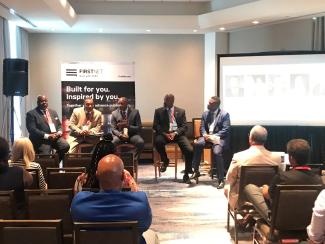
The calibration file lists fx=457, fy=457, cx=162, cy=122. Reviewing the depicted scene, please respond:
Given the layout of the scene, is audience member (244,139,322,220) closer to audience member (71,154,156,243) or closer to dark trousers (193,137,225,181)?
audience member (71,154,156,243)

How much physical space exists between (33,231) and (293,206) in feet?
5.92

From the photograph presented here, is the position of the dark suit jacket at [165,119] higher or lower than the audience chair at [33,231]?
higher

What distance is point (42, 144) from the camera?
7.11 metres

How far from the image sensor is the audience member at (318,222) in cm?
241

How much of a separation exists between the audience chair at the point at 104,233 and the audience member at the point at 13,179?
1.21 m

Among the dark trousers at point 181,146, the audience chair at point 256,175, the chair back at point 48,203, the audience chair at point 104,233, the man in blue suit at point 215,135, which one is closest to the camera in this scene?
the audience chair at point 104,233

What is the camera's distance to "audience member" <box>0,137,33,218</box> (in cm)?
343

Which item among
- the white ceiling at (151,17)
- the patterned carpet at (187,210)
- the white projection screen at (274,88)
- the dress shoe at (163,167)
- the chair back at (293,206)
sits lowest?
the patterned carpet at (187,210)

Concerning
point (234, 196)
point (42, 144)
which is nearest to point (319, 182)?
point (234, 196)

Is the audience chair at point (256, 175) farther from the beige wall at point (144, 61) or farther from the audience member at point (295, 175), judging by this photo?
the beige wall at point (144, 61)

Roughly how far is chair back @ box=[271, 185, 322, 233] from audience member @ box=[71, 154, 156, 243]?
3.66ft

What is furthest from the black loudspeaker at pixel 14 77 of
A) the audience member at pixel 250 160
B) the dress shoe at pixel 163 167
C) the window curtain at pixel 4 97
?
the audience member at pixel 250 160

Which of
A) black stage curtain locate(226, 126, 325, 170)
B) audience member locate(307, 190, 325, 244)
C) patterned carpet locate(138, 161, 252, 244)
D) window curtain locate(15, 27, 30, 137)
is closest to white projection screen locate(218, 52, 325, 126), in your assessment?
black stage curtain locate(226, 126, 325, 170)

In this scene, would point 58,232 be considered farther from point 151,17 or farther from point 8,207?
point 151,17
